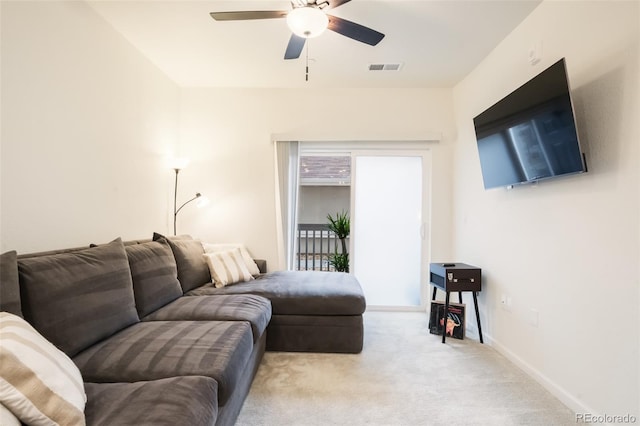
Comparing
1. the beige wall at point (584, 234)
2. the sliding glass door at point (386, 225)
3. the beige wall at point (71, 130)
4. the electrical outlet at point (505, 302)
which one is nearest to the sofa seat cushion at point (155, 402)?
the beige wall at point (71, 130)

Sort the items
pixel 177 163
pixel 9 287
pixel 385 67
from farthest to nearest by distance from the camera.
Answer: pixel 177 163 → pixel 385 67 → pixel 9 287

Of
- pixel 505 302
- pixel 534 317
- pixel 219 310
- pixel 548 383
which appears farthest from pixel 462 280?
pixel 219 310

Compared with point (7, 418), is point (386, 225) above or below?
above

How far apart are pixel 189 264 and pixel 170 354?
4.36ft

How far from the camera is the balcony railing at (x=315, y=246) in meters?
5.17

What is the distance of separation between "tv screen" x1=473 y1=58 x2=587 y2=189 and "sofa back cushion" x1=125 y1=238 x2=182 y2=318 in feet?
8.93

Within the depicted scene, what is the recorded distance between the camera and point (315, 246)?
533 centimetres

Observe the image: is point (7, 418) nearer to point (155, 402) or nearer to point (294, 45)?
point (155, 402)

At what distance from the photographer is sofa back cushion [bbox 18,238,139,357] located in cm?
137

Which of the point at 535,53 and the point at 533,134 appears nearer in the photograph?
the point at 533,134

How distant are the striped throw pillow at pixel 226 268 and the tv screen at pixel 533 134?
2424mm

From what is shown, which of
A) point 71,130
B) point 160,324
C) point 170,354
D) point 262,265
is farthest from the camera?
point 262,265

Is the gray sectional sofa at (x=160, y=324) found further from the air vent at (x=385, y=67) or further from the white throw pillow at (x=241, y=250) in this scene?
the air vent at (x=385, y=67)

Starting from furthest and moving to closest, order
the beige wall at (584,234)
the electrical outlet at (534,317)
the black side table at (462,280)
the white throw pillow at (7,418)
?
the black side table at (462,280)
the electrical outlet at (534,317)
the beige wall at (584,234)
the white throw pillow at (7,418)
